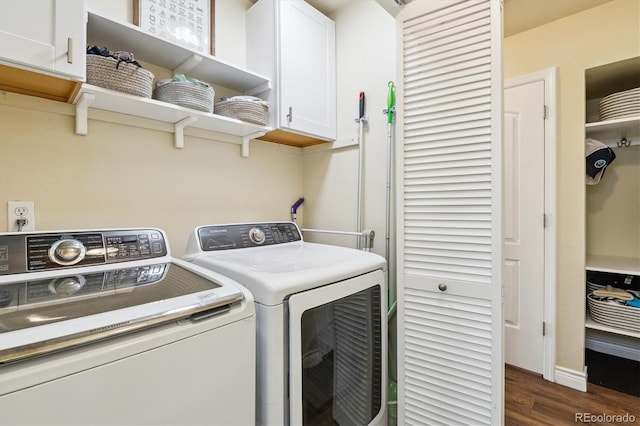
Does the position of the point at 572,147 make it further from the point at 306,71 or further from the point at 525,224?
the point at 306,71

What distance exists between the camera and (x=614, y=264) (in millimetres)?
2115

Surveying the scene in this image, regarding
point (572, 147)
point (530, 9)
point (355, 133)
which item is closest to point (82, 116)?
point (355, 133)

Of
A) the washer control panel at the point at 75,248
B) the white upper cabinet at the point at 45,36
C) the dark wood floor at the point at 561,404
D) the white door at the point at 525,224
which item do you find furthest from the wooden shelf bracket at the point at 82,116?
the dark wood floor at the point at 561,404

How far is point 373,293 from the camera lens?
1.44 meters

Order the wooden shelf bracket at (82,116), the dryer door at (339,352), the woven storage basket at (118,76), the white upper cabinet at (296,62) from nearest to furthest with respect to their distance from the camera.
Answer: the dryer door at (339,352) < the woven storage basket at (118,76) < the wooden shelf bracket at (82,116) < the white upper cabinet at (296,62)

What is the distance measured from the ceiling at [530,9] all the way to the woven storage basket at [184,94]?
1.24 metres

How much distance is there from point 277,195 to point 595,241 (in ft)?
8.72

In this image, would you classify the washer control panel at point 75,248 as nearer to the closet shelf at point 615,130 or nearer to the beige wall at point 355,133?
the beige wall at point 355,133

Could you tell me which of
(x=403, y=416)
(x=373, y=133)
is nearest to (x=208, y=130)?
(x=373, y=133)

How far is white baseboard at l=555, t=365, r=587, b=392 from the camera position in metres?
2.02

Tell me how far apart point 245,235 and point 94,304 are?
0.94m

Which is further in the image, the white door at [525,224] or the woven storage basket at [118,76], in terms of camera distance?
the white door at [525,224]

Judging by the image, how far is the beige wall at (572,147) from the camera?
200cm

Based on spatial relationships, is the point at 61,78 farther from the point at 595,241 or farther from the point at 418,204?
the point at 595,241
